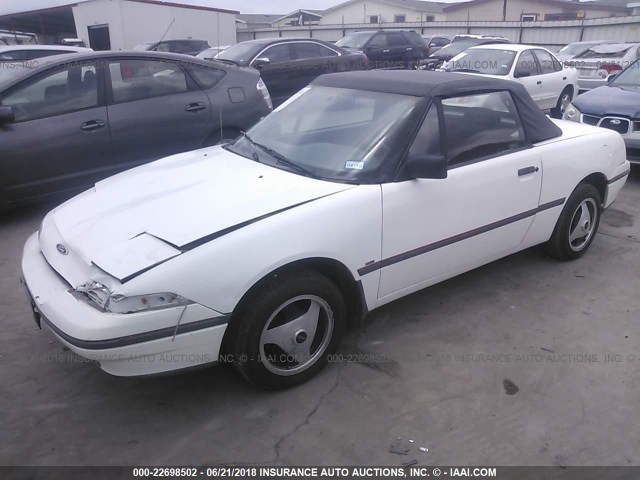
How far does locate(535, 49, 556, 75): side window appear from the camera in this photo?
1057 cm

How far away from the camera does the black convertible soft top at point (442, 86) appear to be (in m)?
3.39

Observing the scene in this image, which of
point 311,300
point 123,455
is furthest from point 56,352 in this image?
point 311,300

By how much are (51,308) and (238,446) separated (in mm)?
1093

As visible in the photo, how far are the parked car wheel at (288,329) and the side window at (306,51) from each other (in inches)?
359

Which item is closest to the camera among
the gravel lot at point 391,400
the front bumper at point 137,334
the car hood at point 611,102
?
the front bumper at point 137,334

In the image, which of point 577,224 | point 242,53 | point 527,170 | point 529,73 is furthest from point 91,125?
point 529,73

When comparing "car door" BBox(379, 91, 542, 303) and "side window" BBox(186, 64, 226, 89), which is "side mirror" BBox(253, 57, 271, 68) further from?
"car door" BBox(379, 91, 542, 303)

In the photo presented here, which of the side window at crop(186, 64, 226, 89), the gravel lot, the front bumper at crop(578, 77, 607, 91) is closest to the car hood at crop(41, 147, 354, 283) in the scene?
the gravel lot

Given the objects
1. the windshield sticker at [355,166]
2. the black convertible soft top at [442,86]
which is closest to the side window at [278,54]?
the black convertible soft top at [442,86]

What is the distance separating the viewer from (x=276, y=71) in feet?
34.2

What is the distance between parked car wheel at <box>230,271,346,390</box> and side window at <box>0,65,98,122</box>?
3.70m

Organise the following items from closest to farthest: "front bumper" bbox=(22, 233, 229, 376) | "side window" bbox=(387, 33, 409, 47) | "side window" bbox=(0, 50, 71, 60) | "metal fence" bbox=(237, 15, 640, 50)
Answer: "front bumper" bbox=(22, 233, 229, 376) < "side window" bbox=(0, 50, 71, 60) < "side window" bbox=(387, 33, 409, 47) < "metal fence" bbox=(237, 15, 640, 50)

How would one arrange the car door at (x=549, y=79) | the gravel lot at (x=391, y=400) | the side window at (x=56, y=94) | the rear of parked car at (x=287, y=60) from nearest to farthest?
the gravel lot at (x=391, y=400)
the side window at (x=56, y=94)
the rear of parked car at (x=287, y=60)
the car door at (x=549, y=79)

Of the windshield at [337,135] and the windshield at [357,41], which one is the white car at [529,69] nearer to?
the windshield at [357,41]
